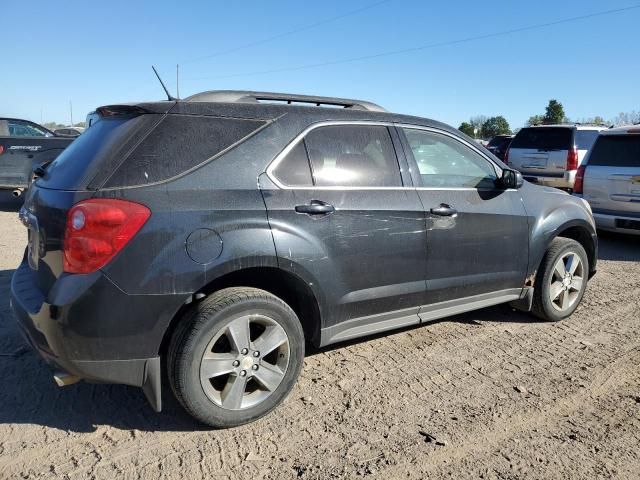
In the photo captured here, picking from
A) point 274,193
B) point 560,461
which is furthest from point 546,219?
point 274,193

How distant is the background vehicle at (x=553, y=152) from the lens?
11.0 meters

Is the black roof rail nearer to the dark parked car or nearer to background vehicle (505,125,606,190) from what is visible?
the dark parked car

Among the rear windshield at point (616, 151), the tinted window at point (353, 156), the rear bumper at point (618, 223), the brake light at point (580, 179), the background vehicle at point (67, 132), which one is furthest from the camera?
the background vehicle at point (67, 132)

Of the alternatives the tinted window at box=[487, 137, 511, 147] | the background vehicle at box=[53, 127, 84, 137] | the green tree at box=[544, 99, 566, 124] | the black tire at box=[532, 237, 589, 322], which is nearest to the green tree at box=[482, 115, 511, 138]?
the green tree at box=[544, 99, 566, 124]

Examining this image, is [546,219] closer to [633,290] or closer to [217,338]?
[633,290]

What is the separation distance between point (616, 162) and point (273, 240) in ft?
22.3

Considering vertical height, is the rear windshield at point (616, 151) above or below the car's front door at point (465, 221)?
above

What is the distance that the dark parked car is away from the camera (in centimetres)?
261

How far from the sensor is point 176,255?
268cm

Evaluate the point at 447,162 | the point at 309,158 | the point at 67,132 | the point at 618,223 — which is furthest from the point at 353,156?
the point at 67,132

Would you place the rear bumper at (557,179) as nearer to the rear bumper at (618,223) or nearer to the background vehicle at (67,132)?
the rear bumper at (618,223)

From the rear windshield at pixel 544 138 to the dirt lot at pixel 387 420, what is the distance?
312 inches

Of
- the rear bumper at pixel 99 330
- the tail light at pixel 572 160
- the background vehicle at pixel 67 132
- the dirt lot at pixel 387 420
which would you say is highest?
the background vehicle at pixel 67 132

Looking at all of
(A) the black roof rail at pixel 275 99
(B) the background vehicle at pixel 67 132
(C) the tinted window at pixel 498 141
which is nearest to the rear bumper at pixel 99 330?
(A) the black roof rail at pixel 275 99
